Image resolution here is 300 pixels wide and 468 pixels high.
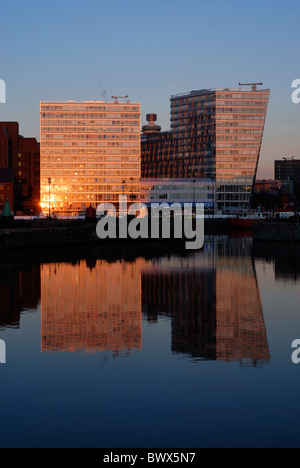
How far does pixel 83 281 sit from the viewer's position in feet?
176

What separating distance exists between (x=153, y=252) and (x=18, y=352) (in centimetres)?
6242

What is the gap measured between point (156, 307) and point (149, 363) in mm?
14409

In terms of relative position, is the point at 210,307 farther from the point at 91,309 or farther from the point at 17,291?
the point at 17,291

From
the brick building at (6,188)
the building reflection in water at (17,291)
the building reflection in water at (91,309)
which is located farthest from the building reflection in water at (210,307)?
the brick building at (6,188)

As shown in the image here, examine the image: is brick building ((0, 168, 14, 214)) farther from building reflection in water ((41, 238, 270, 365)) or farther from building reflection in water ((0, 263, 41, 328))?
building reflection in water ((0, 263, 41, 328))

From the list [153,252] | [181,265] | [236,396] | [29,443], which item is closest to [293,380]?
[236,396]

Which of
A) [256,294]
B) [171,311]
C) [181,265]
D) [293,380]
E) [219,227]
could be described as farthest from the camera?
[219,227]

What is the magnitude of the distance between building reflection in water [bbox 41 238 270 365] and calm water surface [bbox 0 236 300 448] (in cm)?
9

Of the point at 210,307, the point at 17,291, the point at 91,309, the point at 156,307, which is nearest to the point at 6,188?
the point at 17,291

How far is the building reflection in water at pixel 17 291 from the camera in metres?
37.2

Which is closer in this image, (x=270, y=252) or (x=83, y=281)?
(x=83, y=281)

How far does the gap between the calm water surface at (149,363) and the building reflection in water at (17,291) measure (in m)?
0.11

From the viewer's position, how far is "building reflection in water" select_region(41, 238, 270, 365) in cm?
2891
